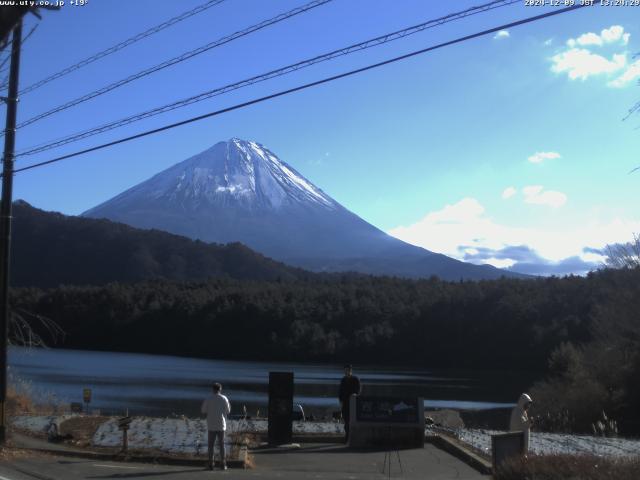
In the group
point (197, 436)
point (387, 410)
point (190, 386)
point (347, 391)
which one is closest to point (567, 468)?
point (387, 410)

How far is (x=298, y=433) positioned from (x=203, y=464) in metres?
3.61

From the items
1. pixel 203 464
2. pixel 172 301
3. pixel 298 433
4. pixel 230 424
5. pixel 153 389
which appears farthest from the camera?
pixel 172 301

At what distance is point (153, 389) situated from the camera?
159ft

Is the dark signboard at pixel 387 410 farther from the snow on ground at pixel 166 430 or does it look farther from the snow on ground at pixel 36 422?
the snow on ground at pixel 36 422

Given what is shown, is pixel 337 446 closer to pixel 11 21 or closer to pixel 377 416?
pixel 377 416

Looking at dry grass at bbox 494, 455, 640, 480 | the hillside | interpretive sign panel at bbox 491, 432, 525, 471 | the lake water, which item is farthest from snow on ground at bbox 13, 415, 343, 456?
the hillside

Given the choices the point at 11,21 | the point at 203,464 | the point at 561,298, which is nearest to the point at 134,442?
the point at 203,464

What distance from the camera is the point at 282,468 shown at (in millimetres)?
13602

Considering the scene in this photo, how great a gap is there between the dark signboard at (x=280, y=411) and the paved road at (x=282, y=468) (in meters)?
0.62

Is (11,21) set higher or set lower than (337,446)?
higher

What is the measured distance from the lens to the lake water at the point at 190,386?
125ft

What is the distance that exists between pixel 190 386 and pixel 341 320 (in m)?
52.3

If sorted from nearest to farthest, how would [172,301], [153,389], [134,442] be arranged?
[134,442], [153,389], [172,301]

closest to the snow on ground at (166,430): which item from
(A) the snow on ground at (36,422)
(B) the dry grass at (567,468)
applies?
(A) the snow on ground at (36,422)
